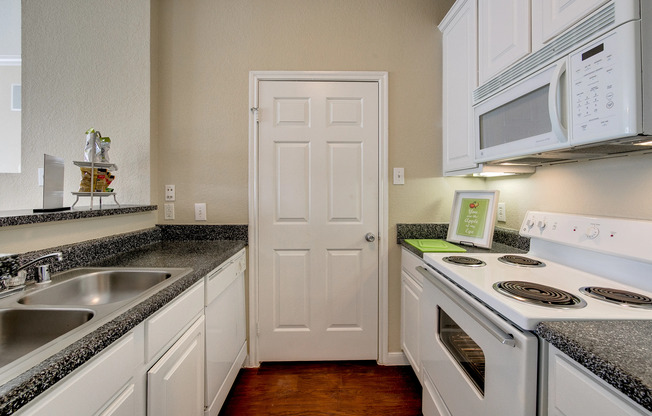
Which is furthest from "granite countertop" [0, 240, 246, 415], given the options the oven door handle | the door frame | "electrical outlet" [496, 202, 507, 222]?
"electrical outlet" [496, 202, 507, 222]

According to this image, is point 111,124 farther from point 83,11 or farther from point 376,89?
point 376,89

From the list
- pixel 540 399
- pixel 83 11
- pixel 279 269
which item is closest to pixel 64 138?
pixel 83 11

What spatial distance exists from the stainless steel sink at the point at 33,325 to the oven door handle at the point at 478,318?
1.22 meters

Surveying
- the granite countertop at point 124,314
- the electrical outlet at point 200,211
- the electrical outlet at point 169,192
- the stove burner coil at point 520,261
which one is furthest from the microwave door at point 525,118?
the electrical outlet at point 169,192

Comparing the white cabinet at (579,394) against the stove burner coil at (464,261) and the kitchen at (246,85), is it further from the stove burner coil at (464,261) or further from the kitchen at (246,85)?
the kitchen at (246,85)

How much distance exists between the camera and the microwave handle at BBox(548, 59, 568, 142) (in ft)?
3.11

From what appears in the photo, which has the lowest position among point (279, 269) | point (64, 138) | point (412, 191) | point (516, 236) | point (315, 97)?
point (279, 269)

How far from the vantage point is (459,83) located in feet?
5.57

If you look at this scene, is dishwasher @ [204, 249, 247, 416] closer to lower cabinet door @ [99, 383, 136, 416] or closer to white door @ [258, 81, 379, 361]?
white door @ [258, 81, 379, 361]

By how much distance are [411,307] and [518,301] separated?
1.00 meters

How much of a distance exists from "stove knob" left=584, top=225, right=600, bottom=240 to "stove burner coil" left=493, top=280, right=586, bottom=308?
0.36 meters

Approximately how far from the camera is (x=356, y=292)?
1.99 m

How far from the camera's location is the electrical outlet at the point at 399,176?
198 cm

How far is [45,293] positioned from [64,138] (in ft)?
4.26
